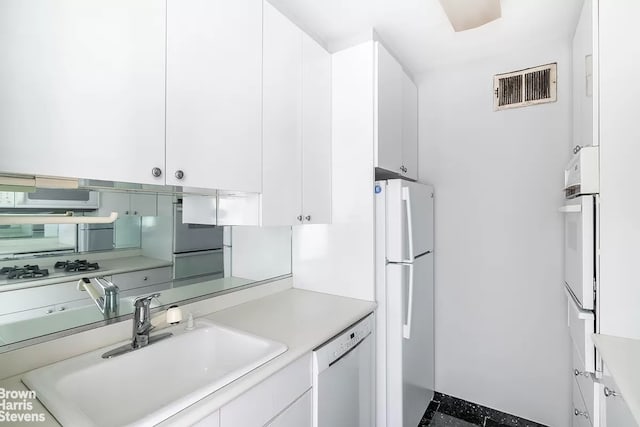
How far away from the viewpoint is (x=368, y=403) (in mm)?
1727

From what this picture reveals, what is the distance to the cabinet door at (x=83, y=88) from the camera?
78 cm

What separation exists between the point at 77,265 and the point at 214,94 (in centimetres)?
88

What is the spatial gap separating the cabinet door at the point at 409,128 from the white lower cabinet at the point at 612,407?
1.47 m

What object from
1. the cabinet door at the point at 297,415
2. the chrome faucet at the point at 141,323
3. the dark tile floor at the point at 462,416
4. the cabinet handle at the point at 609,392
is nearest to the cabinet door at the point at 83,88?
the chrome faucet at the point at 141,323

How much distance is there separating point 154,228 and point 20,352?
643 mm

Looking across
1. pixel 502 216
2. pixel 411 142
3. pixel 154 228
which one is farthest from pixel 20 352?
pixel 502 216

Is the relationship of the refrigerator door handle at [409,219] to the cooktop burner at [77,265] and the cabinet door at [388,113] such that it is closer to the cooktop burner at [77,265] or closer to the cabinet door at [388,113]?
the cabinet door at [388,113]

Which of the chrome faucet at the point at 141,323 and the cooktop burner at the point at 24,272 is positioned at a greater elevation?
the cooktop burner at the point at 24,272

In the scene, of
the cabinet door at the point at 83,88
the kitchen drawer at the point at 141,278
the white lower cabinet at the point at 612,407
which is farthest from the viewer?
the kitchen drawer at the point at 141,278

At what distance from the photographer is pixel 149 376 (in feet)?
3.82

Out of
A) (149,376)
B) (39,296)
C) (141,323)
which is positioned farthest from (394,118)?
(39,296)

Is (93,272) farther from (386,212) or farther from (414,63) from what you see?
(414,63)

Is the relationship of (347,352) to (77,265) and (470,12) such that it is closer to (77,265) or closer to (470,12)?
(77,265)

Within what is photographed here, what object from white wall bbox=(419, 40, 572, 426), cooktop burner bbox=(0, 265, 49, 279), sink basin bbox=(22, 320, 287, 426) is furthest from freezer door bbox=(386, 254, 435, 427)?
cooktop burner bbox=(0, 265, 49, 279)
